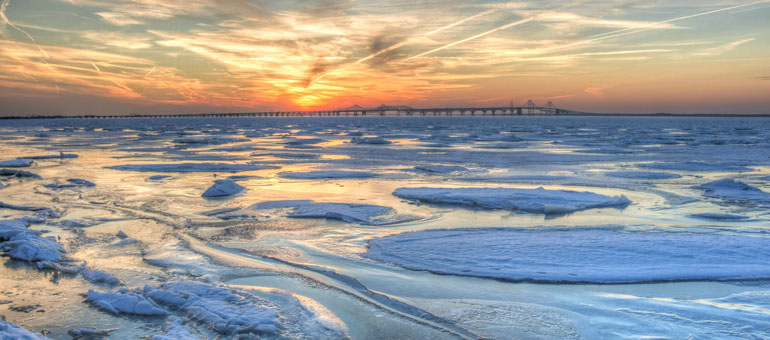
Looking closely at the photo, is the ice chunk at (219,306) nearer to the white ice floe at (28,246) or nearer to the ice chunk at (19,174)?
the white ice floe at (28,246)

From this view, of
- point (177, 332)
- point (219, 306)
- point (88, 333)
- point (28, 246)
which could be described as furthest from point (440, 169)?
point (88, 333)

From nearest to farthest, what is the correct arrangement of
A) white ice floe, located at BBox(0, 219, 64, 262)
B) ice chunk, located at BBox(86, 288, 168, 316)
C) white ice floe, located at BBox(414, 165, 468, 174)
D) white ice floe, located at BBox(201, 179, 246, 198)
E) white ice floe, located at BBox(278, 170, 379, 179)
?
ice chunk, located at BBox(86, 288, 168, 316) < white ice floe, located at BBox(0, 219, 64, 262) < white ice floe, located at BBox(201, 179, 246, 198) < white ice floe, located at BBox(278, 170, 379, 179) < white ice floe, located at BBox(414, 165, 468, 174)

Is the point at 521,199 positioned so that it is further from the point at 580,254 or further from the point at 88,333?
the point at 88,333

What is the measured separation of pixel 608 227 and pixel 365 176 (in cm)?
714

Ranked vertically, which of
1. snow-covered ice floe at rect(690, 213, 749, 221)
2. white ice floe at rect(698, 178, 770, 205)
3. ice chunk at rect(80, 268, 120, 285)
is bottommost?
ice chunk at rect(80, 268, 120, 285)

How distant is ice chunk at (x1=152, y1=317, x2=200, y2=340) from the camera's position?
11.6 ft

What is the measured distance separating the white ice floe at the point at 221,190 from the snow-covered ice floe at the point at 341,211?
1.42 meters

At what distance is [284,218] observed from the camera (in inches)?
306

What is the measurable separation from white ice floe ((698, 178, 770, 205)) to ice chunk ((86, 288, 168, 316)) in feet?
33.0

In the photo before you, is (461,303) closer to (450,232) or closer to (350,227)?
(450,232)

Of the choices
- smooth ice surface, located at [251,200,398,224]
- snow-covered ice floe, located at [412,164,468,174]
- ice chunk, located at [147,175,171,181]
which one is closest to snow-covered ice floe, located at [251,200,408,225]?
smooth ice surface, located at [251,200,398,224]

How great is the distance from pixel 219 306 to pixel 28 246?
305cm

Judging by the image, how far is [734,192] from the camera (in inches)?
392

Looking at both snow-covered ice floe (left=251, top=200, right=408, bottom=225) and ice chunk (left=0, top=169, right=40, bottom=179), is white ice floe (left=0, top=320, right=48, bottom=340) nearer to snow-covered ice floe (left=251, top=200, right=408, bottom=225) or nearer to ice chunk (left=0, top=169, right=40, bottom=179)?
snow-covered ice floe (left=251, top=200, right=408, bottom=225)
